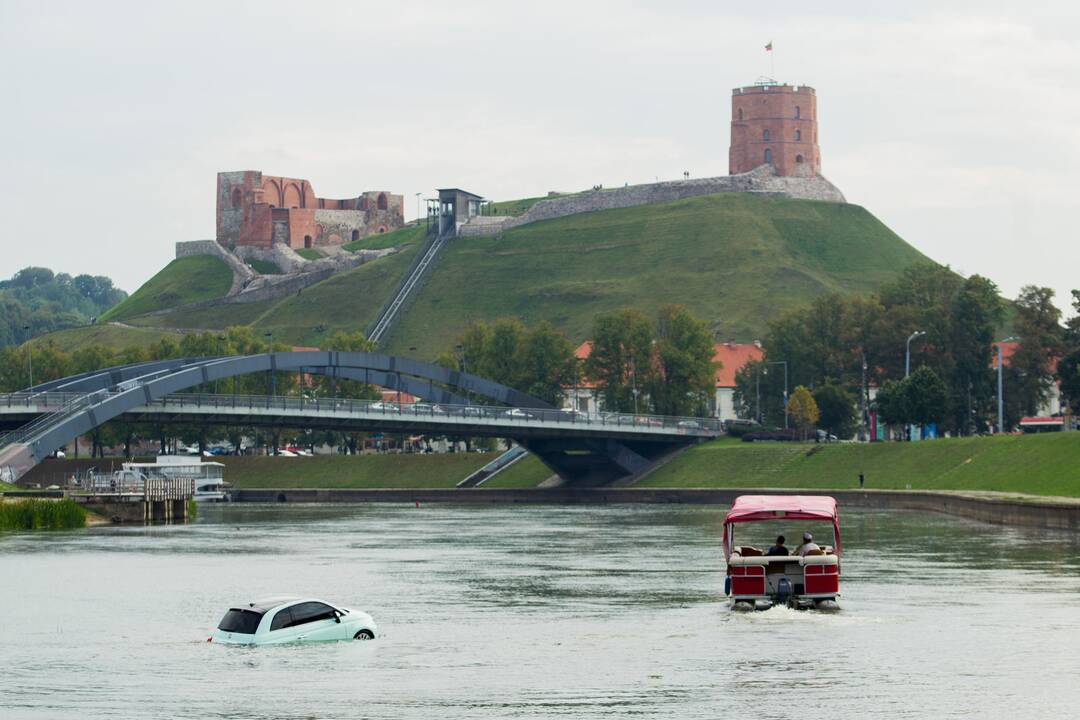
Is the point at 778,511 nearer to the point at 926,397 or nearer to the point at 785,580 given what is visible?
the point at 785,580

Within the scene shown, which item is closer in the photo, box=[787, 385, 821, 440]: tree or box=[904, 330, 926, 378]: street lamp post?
box=[904, 330, 926, 378]: street lamp post

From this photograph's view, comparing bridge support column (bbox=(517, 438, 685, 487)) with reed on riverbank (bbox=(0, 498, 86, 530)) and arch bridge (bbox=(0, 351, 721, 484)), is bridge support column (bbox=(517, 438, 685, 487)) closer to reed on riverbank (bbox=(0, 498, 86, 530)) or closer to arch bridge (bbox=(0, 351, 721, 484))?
arch bridge (bbox=(0, 351, 721, 484))

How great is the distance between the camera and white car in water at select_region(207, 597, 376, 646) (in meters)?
39.9

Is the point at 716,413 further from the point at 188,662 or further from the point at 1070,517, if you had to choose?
the point at 188,662

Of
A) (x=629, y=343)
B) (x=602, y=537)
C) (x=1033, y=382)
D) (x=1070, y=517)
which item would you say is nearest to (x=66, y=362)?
(x=629, y=343)

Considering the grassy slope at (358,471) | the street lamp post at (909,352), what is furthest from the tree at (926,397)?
the grassy slope at (358,471)

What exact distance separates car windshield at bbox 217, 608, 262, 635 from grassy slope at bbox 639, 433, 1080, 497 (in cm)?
5018

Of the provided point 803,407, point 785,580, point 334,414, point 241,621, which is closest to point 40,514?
point 334,414

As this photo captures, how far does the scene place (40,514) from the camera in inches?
3275

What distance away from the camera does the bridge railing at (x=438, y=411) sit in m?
105

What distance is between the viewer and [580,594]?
2029 inches

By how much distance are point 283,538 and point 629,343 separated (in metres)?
66.5

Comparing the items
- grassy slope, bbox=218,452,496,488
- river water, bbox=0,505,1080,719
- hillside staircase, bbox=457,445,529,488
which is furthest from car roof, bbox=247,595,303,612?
grassy slope, bbox=218,452,496,488

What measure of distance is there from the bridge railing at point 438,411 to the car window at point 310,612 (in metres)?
63.2
